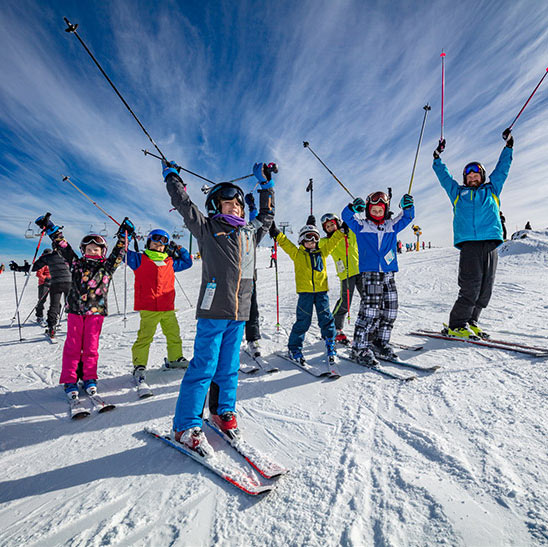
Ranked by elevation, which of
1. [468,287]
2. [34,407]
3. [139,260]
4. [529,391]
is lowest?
[34,407]

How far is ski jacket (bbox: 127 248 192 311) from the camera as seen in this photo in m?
4.09

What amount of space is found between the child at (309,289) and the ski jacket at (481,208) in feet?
6.93

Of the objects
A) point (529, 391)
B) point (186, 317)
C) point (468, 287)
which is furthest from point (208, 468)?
point (186, 317)

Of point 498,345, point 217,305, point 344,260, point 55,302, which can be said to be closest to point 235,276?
point 217,305

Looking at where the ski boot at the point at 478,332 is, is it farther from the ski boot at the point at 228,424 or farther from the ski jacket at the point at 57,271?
the ski jacket at the point at 57,271

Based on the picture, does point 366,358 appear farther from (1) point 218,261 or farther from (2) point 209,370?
(1) point 218,261

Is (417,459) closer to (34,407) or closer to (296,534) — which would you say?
(296,534)

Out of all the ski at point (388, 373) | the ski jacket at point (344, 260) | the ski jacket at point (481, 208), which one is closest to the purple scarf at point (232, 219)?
the ski at point (388, 373)

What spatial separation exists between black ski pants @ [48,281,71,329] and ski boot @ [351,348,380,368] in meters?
7.45

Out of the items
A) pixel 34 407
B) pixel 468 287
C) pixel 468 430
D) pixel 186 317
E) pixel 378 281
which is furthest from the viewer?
pixel 186 317

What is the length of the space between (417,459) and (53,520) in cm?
232

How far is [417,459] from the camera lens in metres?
1.94

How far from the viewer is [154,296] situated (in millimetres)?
4102

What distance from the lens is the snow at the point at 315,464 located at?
4.86ft
